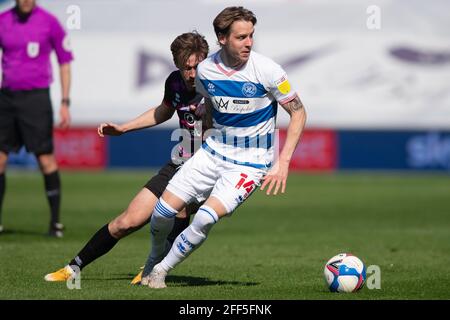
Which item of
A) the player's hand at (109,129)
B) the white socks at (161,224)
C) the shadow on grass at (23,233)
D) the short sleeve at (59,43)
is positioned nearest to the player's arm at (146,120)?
the player's hand at (109,129)

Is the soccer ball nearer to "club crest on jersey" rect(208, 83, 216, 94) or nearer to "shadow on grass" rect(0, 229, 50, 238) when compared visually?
"club crest on jersey" rect(208, 83, 216, 94)

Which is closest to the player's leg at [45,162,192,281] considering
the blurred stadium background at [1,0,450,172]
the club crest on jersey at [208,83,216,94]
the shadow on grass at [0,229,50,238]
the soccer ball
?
the club crest on jersey at [208,83,216,94]

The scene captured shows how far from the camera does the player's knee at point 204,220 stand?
25.4 feet

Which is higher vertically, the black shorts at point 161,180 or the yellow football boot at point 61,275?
the black shorts at point 161,180

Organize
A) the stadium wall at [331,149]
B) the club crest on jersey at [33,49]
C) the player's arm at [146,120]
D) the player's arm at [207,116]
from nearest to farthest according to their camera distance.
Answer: the player's arm at [207,116] < the player's arm at [146,120] < the club crest on jersey at [33,49] < the stadium wall at [331,149]

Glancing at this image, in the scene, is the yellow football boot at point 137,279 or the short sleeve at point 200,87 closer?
the short sleeve at point 200,87

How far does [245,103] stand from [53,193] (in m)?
5.27

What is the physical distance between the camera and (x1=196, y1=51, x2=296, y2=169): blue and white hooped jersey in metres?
7.81

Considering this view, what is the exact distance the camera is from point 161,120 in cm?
866

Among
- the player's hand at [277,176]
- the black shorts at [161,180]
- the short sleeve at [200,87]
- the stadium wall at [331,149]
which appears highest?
the short sleeve at [200,87]

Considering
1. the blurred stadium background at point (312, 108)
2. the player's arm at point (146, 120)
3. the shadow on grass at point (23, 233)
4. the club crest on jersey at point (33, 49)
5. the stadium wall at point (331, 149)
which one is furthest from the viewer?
the stadium wall at point (331, 149)

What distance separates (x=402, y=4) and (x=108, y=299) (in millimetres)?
23298

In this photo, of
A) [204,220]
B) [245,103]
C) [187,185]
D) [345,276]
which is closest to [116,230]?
[187,185]

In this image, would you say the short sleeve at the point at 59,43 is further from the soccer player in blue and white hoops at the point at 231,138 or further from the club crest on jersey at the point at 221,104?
the club crest on jersey at the point at 221,104
